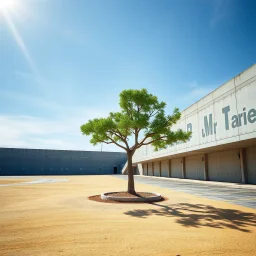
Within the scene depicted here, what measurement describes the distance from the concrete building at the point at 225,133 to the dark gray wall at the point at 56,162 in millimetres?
38559

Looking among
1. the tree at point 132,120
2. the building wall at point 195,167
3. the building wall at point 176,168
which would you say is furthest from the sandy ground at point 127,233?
the building wall at point 176,168

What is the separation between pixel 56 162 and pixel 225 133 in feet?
170

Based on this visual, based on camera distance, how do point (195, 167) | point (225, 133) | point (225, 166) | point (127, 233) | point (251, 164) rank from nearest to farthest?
point (127, 233) < point (225, 133) < point (251, 164) < point (225, 166) < point (195, 167)

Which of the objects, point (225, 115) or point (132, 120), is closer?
point (132, 120)

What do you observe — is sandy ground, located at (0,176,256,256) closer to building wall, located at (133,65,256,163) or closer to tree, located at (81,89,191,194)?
tree, located at (81,89,191,194)

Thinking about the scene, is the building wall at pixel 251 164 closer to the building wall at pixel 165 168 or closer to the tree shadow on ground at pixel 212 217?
the tree shadow on ground at pixel 212 217

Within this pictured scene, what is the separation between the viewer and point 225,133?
61.7ft

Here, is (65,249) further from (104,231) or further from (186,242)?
(186,242)

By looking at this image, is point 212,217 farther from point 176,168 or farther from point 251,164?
point 176,168

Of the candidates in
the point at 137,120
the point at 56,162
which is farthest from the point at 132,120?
the point at 56,162

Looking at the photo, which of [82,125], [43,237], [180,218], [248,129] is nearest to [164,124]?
[82,125]

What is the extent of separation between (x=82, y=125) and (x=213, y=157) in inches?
739

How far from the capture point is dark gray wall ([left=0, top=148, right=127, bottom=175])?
56125mm

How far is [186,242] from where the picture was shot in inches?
183
